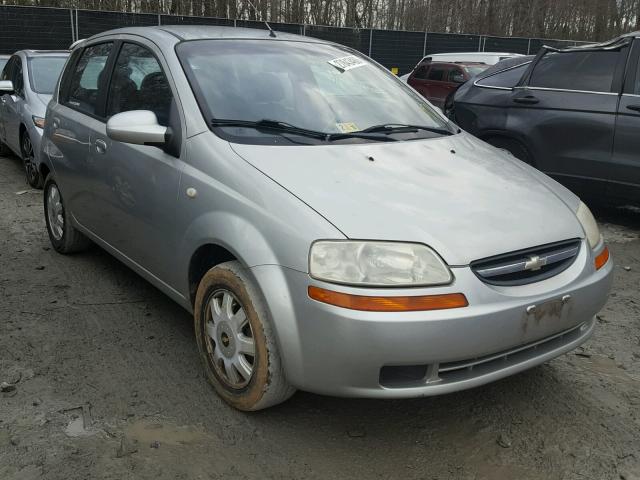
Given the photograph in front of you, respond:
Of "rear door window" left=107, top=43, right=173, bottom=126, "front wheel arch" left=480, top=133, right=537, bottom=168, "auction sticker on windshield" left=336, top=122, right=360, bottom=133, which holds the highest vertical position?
"rear door window" left=107, top=43, right=173, bottom=126

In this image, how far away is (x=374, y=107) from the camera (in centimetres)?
357

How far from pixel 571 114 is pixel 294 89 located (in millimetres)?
3588

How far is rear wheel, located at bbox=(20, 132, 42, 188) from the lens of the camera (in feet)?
23.3

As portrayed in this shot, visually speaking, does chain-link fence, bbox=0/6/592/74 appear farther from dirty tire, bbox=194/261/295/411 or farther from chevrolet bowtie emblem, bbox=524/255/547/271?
chevrolet bowtie emblem, bbox=524/255/547/271

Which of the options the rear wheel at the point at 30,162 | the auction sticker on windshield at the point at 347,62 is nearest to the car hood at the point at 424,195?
the auction sticker on windshield at the point at 347,62

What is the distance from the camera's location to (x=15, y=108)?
24.7 ft

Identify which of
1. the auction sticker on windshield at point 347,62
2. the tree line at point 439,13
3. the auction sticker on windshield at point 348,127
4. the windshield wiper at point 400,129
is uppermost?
the tree line at point 439,13

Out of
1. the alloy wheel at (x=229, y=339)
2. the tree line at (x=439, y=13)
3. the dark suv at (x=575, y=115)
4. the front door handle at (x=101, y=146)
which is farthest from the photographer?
the tree line at (x=439, y=13)

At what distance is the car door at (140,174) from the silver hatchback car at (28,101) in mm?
3241

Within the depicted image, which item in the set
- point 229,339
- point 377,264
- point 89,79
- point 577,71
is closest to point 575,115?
point 577,71

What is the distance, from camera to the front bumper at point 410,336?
7.59 feet

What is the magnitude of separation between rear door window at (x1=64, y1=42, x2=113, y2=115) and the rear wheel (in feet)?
9.29

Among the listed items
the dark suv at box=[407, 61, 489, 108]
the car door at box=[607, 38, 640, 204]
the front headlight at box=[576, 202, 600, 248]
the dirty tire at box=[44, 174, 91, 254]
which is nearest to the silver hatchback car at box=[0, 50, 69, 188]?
the dirty tire at box=[44, 174, 91, 254]

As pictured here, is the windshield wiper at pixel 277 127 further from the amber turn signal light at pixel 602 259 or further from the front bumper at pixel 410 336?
the amber turn signal light at pixel 602 259
